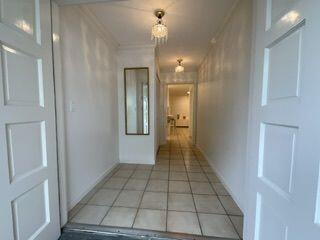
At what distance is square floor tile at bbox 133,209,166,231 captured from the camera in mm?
1563

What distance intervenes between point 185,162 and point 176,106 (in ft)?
26.8

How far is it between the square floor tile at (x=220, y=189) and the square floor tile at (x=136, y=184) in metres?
1.02

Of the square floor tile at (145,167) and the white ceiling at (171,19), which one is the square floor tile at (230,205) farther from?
the white ceiling at (171,19)

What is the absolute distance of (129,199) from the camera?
6.79 ft

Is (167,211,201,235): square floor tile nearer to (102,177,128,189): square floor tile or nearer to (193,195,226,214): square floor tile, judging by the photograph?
(193,195,226,214): square floor tile

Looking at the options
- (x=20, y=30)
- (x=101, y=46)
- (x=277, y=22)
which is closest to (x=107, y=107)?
(x=101, y=46)

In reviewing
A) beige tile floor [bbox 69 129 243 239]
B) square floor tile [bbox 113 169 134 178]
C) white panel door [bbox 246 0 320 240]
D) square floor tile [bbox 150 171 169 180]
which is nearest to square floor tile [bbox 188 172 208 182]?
beige tile floor [bbox 69 129 243 239]

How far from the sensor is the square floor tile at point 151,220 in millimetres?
1563

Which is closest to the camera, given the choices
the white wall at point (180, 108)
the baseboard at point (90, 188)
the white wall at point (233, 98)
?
the white wall at point (233, 98)

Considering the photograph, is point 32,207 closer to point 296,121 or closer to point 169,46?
point 296,121

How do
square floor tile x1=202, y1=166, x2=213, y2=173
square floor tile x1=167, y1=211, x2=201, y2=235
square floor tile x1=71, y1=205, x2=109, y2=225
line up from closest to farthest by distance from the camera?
square floor tile x1=167, y1=211, x2=201, y2=235 → square floor tile x1=71, y1=205, x2=109, y2=225 → square floor tile x1=202, y1=166, x2=213, y2=173

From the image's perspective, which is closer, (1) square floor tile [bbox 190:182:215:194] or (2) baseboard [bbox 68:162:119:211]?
(2) baseboard [bbox 68:162:119:211]

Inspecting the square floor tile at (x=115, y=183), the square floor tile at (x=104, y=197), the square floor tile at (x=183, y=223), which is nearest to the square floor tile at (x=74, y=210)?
the square floor tile at (x=104, y=197)

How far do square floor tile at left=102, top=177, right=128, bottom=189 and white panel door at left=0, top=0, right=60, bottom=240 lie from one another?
105 cm
